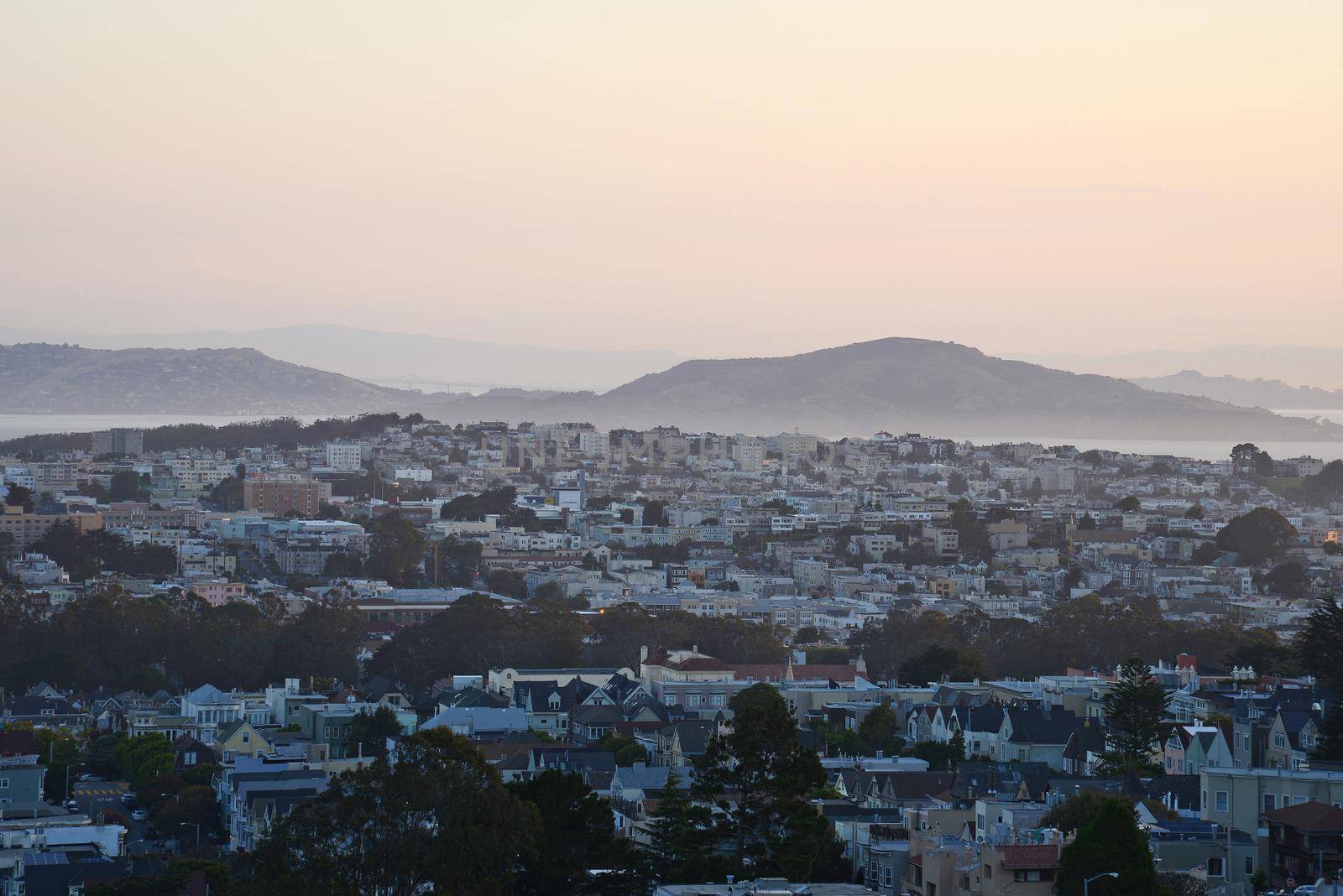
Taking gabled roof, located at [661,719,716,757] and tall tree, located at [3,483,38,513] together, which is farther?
tall tree, located at [3,483,38,513]

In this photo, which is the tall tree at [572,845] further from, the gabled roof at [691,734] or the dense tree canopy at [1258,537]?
the dense tree canopy at [1258,537]

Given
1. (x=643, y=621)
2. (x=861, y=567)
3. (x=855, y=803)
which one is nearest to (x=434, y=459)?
(x=861, y=567)

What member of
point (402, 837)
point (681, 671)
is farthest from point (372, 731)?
point (402, 837)

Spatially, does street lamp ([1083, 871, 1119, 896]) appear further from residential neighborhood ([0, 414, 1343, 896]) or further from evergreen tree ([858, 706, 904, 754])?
evergreen tree ([858, 706, 904, 754])

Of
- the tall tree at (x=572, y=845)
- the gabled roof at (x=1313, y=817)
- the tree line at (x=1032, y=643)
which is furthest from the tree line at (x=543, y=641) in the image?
the gabled roof at (x=1313, y=817)

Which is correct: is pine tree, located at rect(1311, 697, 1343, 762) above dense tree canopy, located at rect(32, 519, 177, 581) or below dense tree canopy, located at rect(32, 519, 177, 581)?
above

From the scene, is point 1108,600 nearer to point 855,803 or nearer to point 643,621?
point 643,621

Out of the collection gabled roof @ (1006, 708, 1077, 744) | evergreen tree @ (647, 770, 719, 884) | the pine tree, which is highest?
the pine tree

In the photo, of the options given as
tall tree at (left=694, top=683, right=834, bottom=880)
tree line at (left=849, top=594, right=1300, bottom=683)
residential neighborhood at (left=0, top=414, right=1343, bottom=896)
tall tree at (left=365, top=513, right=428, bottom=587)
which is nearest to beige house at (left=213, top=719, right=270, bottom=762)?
residential neighborhood at (left=0, top=414, right=1343, bottom=896)
